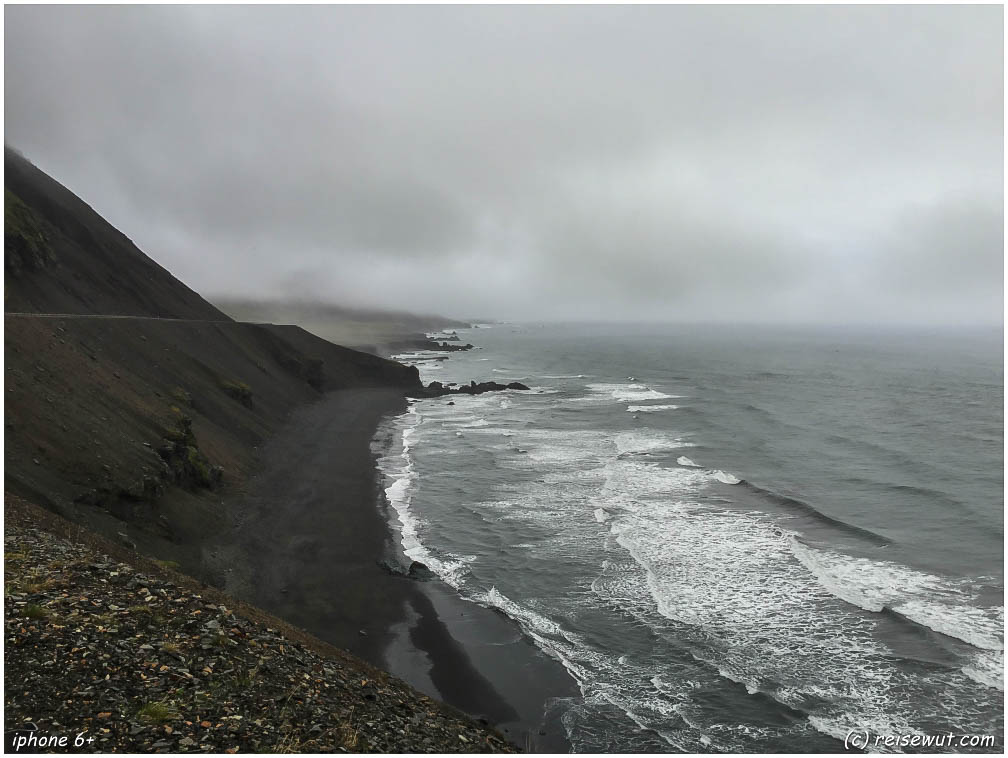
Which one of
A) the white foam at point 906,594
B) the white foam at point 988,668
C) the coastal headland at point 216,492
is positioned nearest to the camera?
the white foam at point 988,668

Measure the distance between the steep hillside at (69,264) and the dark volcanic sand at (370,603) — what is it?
112ft

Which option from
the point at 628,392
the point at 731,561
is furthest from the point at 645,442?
the point at 628,392

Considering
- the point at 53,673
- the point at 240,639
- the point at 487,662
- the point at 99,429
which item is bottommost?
the point at 487,662

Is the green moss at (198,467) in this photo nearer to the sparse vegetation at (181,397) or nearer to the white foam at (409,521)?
the sparse vegetation at (181,397)

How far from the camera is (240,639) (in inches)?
552

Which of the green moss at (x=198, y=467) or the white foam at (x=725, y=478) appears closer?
the green moss at (x=198, y=467)

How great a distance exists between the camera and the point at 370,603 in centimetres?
2486

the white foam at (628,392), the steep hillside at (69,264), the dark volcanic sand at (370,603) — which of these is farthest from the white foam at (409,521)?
the white foam at (628,392)

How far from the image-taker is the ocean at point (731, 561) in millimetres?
18703

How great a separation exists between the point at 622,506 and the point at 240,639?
2711 cm

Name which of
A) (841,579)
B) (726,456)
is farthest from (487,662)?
(726,456)

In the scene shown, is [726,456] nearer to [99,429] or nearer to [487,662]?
[487,662]

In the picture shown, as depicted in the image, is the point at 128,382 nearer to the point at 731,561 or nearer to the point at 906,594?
the point at 731,561

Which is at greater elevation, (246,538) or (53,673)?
(53,673)
